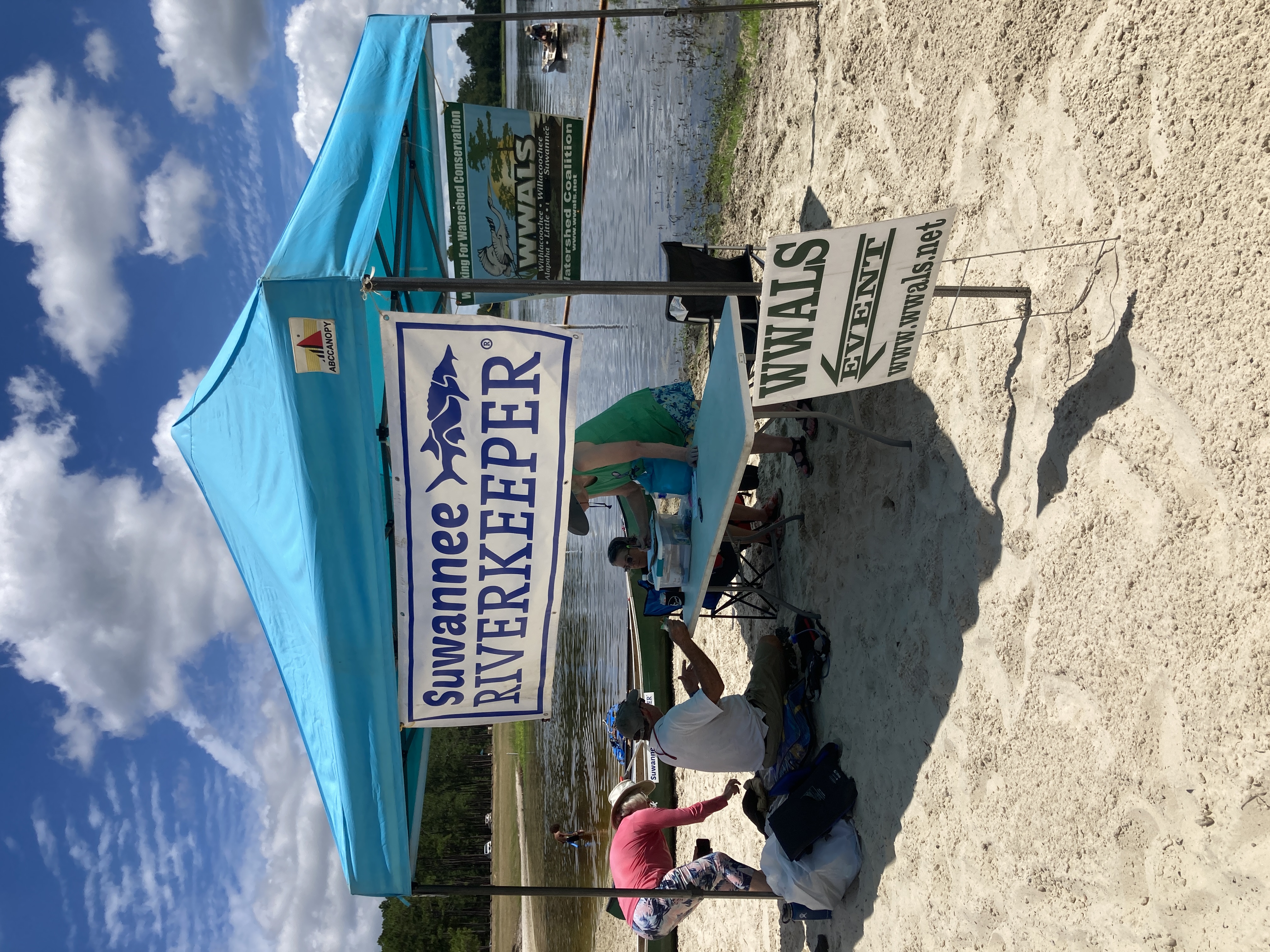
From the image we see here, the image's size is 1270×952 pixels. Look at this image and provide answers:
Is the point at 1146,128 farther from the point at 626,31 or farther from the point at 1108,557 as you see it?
the point at 626,31

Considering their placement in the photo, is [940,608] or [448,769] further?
[448,769]

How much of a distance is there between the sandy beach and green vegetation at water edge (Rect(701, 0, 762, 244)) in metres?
2.23

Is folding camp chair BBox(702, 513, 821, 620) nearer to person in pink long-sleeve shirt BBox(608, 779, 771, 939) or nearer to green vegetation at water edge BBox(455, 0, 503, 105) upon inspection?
person in pink long-sleeve shirt BBox(608, 779, 771, 939)

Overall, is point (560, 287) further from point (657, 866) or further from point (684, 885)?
point (657, 866)

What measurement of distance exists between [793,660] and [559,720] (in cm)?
886

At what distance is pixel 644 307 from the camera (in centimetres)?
884

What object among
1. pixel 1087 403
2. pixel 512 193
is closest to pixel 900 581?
pixel 1087 403

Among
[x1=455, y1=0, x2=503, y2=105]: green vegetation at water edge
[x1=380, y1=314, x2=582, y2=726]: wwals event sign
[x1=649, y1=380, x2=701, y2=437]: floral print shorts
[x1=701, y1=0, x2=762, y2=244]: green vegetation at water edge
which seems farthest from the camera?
[x1=455, y1=0, x2=503, y2=105]: green vegetation at water edge

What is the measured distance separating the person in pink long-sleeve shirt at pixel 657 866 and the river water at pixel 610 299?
354 centimetres

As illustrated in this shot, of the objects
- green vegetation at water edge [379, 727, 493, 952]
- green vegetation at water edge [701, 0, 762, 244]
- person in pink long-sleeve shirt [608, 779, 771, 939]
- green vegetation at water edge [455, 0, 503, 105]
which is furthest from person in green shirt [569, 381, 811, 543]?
green vegetation at water edge [379, 727, 493, 952]

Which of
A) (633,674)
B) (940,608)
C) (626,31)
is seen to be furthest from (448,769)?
(940,608)

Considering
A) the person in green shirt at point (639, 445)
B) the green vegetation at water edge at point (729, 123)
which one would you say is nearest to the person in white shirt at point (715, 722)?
the person in green shirt at point (639, 445)

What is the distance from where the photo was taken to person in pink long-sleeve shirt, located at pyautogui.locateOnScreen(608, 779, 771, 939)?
4285 millimetres

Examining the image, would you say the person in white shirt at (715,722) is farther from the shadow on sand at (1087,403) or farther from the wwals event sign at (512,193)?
the wwals event sign at (512,193)
